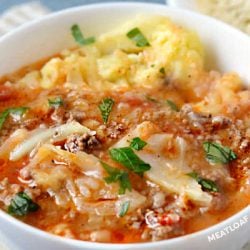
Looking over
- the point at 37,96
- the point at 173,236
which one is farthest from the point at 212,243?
the point at 37,96

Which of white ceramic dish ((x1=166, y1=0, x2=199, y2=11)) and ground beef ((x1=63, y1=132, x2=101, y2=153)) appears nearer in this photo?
ground beef ((x1=63, y1=132, x2=101, y2=153))

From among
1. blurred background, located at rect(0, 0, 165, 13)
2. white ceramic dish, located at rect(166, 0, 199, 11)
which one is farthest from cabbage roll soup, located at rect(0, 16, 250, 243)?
blurred background, located at rect(0, 0, 165, 13)

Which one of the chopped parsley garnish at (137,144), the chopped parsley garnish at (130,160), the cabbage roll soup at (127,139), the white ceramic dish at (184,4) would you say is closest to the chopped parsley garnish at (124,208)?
the cabbage roll soup at (127,139)

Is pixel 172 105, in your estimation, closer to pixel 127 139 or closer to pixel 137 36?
pixel 127 139

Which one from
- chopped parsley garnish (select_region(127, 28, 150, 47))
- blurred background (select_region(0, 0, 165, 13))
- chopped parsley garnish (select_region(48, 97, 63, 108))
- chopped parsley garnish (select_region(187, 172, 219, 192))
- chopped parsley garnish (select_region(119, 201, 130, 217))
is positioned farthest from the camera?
blurred background (select_region(0, 0, 165, 13))

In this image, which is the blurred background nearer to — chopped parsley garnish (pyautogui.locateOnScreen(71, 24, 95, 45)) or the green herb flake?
chopped parsley garnish (pyautogui.locateOnScreen(71, 24, 95, 45))

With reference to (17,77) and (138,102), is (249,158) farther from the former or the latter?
(17,77)
